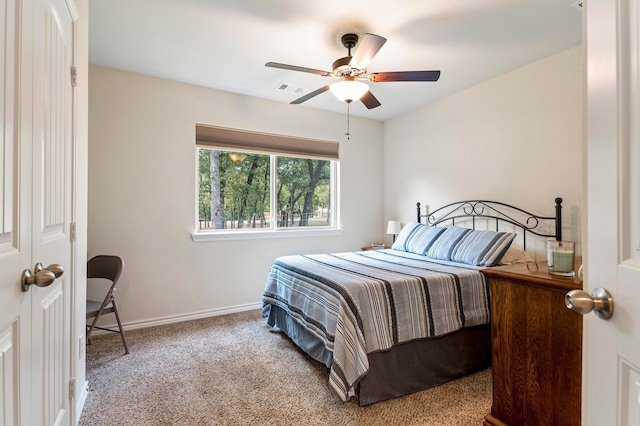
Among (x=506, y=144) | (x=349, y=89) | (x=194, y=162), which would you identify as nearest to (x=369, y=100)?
(x=349, y=89)

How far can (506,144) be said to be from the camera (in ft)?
10.1

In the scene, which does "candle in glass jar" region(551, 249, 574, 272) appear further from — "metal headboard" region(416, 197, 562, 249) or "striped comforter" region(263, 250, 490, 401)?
"metal headboard" region(416, 197, 562, 249)

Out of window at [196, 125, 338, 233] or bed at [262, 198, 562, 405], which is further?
window at [196, 125, 338, 233]

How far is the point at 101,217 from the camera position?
9.78 ft

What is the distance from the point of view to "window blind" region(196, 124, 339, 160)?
11.4 feet

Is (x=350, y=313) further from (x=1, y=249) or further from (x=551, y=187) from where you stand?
(x=551, y=187)

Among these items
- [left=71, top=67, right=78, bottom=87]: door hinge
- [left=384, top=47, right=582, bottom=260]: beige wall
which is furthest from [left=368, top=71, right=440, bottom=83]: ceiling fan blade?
[left=71, top=67, right=78, bottom=87]: door hinge

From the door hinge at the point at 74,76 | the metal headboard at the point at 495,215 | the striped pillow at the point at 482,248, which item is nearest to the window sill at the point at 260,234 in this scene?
the metal headboard at the point at 495,215

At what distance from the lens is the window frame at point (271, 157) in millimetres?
3469

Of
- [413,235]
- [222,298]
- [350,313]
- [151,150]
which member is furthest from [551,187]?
[151,150]

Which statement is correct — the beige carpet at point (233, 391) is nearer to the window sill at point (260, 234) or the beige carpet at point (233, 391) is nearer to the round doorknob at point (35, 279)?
the window sill at point (260, 234)

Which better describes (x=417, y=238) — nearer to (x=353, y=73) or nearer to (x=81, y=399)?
(x=353, y=73)

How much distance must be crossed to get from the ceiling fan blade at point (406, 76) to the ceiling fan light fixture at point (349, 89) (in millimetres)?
95

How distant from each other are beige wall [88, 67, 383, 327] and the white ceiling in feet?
0.91
